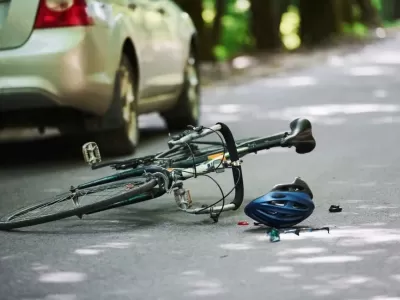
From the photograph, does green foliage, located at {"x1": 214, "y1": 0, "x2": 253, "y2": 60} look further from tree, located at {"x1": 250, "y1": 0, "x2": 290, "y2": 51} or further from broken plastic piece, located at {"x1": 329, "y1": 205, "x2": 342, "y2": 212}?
broken plastic piece, located at {"x1": 329, "y1": 205, "x2": 342, "y2": 212}

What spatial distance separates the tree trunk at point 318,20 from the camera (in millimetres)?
35594

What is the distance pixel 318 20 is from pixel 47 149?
2471 centimetres

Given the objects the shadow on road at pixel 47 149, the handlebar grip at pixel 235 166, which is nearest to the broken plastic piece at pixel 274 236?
the handlebar grip at pixel 235 166

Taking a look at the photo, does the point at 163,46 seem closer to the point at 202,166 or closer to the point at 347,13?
the point at 202,166

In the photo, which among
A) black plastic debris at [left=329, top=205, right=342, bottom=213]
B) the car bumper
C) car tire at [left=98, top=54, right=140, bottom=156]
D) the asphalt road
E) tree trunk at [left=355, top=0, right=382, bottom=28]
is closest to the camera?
the asphalt road

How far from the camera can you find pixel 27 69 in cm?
961

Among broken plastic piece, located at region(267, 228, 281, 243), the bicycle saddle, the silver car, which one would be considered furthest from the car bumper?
broken plastic piece, located at region(267, 228, 281, 243)

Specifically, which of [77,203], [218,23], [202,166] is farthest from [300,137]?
[218,23]

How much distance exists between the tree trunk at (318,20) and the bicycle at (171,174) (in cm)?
2801

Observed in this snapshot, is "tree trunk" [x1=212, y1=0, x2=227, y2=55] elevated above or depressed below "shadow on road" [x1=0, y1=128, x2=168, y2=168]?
below

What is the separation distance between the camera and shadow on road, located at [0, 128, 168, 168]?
35.9 ft

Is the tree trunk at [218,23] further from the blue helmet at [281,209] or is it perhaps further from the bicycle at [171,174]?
the blue helmet at [281,209]

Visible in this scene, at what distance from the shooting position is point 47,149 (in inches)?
Result: 466

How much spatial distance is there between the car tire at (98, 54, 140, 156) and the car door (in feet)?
2.71
